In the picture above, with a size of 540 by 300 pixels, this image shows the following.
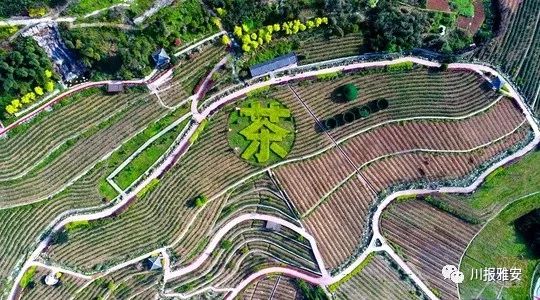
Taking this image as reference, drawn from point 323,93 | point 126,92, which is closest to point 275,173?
point 323,93

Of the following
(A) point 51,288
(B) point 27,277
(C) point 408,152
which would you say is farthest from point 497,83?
(B) point 27,277

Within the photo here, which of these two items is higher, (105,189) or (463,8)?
(463,8)

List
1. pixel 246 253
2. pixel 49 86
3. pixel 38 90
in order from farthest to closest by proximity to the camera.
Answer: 1. pixel 246 253
2. pixel 49 86
3. pixel 38 90

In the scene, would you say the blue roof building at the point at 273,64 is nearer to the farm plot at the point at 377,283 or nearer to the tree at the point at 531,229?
the farm plot at the point at 377,283

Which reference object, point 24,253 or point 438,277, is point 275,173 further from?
point 24,253

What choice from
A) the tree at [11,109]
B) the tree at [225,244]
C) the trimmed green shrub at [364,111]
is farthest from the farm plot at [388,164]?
the tree at [11,109]

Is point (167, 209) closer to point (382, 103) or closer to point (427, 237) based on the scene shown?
point (382, 103)
